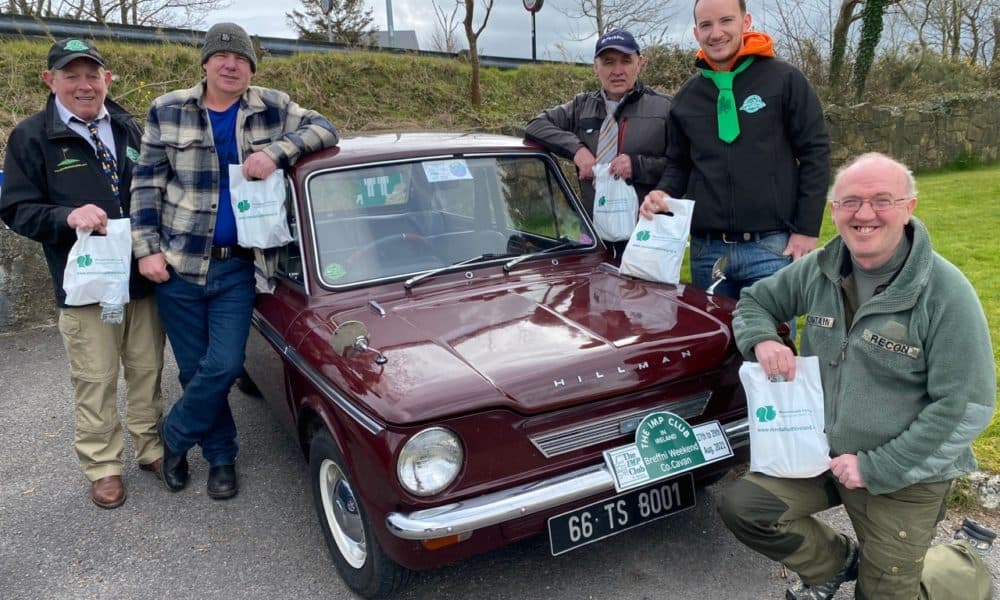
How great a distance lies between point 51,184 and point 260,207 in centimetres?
106

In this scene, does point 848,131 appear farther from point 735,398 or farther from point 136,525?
point 136,525

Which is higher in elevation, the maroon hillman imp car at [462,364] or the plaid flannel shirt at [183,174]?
the plaid flannel shirt at [183,174]

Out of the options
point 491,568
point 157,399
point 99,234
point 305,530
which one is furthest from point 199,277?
point 491,568

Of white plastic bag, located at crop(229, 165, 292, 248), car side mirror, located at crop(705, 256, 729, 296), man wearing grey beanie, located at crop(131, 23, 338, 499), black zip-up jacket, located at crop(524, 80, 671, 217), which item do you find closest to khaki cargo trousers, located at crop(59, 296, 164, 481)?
man wearing grey beanie, located at crop(131, 23, 338, 499)

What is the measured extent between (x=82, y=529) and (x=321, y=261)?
181 cm

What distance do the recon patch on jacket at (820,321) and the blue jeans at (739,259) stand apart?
914mm

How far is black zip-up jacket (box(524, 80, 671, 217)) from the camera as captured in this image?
393 centimetres

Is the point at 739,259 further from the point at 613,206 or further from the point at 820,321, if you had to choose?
the point at 820,321

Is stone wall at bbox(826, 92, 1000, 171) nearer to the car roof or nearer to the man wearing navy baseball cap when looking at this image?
the man wearing navy baseball cap

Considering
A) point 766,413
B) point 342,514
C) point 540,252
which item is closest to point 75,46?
point 540,252

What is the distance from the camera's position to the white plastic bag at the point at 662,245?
136 inches

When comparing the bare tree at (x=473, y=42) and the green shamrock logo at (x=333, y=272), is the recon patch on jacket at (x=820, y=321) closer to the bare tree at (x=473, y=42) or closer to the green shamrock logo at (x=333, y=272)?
the green shamrock logo at (x=333, y=272)

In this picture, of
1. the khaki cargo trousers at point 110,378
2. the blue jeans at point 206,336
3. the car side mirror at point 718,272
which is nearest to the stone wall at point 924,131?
the car side mirror at point 718,272

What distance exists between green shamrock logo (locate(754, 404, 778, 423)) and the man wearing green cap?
2.98 metres
